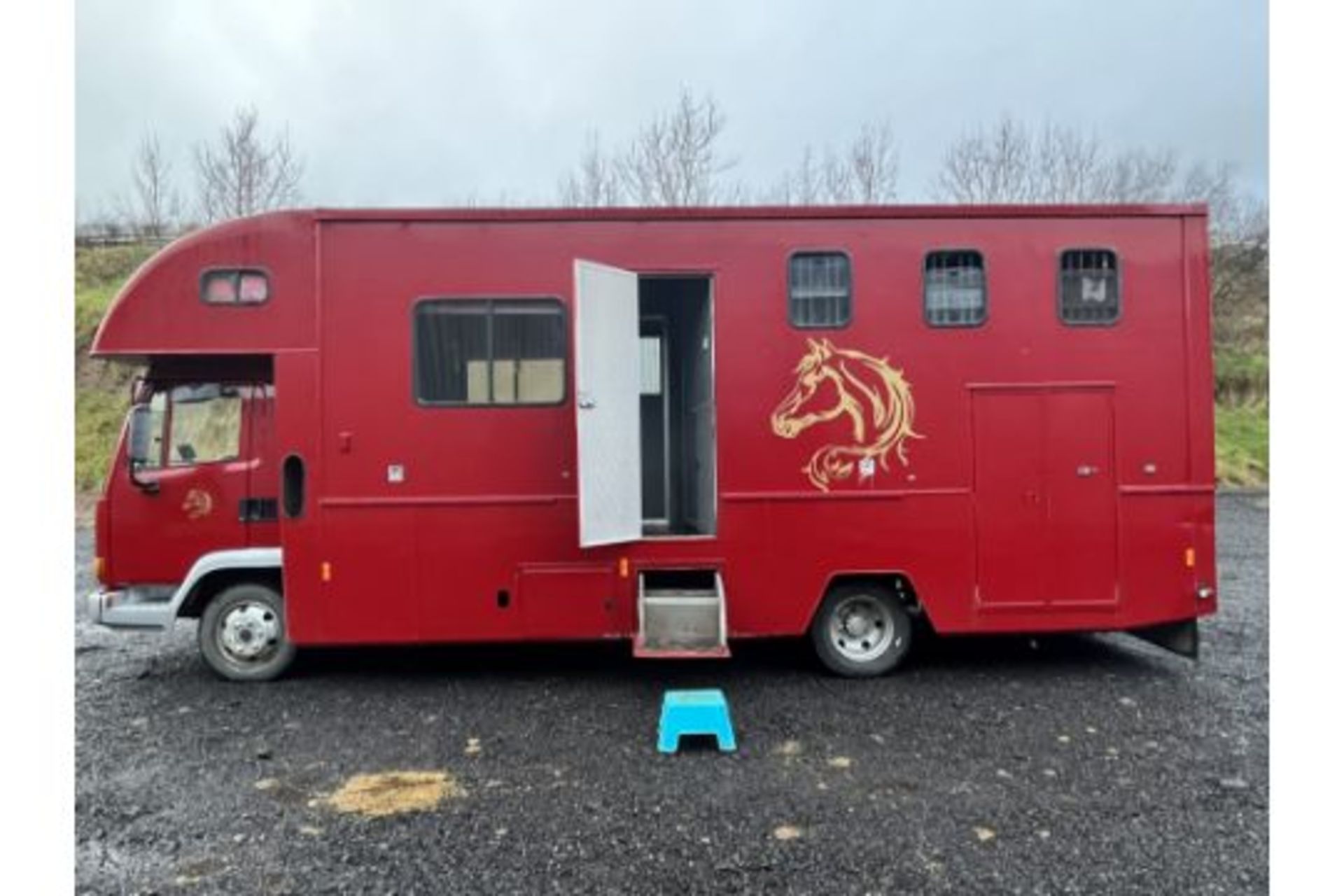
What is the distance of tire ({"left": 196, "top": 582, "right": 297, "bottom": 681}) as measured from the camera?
549 cm

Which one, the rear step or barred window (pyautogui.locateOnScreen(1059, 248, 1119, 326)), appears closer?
the rear step

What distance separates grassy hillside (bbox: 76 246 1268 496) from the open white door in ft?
42.6

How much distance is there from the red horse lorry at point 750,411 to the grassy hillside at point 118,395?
1167 centimetres

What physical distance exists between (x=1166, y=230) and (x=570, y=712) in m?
5.08

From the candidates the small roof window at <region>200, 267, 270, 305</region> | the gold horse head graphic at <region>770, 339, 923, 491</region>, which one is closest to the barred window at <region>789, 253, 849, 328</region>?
the gold horse head graphic at <region>770, 339, 923, 491</region>

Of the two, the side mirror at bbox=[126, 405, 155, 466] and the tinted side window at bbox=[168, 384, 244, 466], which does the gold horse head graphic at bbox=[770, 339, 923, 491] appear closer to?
the tinted side window at bbox=[168, 384, 244, 466]

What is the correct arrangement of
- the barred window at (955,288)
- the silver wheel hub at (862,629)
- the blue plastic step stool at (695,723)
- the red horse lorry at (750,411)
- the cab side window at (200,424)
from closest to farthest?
the blue plastic step stool at (695,723), the red horse lorry at (750,411), the barred window at (955,288), the silver wheel hub at (862,629), the cab side window at (200,424)

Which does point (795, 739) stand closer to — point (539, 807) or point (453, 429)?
point (539, 807)

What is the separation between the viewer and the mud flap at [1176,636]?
18.0 feet

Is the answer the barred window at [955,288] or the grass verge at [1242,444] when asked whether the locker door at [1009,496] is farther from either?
the grass verge at [1242,444]

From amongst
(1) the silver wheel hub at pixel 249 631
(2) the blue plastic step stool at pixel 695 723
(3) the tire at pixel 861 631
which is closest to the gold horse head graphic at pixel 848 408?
(3) the tire at pixel 861 631

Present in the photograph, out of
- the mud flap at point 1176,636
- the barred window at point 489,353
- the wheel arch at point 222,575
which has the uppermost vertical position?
the barred window at point 489,353

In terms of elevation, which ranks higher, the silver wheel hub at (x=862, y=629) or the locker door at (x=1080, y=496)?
the locker door at (x=1080, y=496)

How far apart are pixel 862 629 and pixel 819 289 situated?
2.36m
